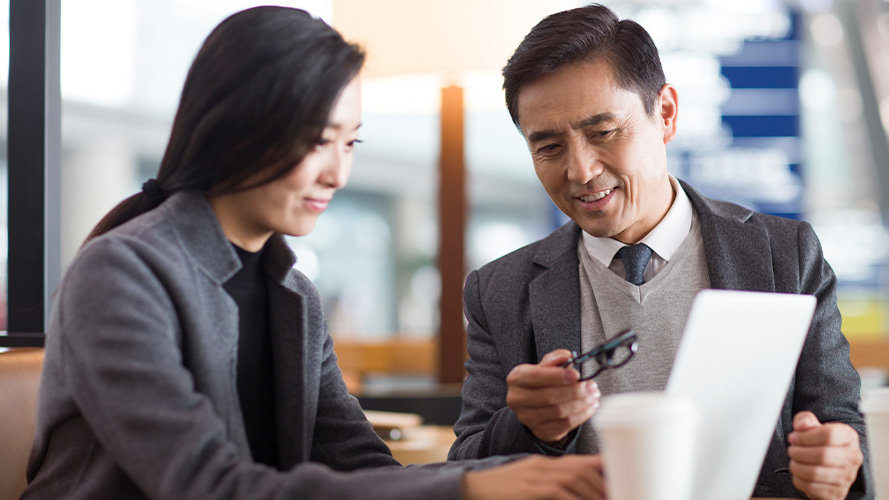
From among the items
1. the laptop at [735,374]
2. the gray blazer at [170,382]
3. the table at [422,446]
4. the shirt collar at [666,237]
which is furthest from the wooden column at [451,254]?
the laptop at [735,374]

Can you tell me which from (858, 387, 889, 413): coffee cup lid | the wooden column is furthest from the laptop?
the wooden column

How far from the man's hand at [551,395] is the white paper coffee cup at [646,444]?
27cm

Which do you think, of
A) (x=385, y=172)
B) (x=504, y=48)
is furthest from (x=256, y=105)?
(x=385, y=172)

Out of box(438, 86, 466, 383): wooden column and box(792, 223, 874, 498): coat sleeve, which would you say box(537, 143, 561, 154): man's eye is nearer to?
box(792, 223, 874, 498): coat sleeve

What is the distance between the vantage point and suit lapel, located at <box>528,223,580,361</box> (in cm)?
153

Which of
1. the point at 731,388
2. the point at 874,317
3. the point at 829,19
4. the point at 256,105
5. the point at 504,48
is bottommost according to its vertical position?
the point at 874,317

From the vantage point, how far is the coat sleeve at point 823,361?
139 centimetres

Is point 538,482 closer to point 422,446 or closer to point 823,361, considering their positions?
point 823,361

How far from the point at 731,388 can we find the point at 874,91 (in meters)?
4.56

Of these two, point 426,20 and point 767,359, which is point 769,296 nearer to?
point 767,359

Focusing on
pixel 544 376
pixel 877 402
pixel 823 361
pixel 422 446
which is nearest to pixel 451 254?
pixel 422 446

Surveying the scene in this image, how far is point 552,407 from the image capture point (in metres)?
1.09

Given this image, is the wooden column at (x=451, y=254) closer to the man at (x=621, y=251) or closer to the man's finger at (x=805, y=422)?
the man at (x=621, y=251)

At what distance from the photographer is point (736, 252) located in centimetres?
150
